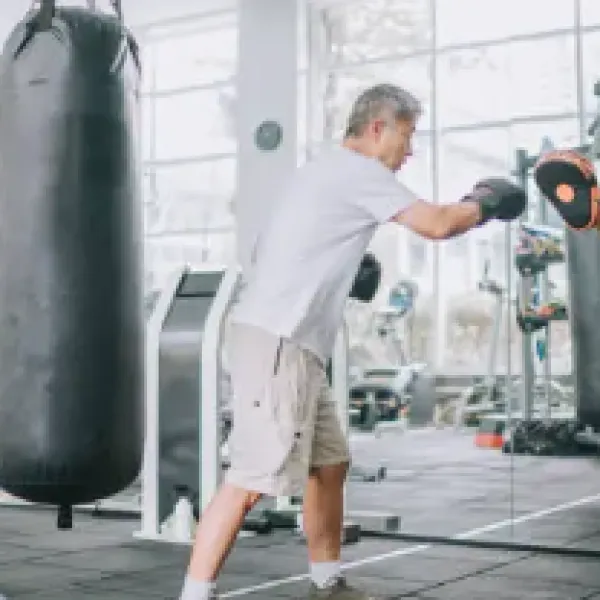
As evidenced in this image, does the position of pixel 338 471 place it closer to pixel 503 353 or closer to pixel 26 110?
pixel 26 110

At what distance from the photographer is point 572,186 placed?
3.16 m

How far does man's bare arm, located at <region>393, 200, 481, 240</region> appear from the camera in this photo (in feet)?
8.33

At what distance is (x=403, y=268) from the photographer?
1155 centimetres

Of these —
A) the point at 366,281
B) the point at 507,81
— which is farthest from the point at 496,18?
the point at 366,281

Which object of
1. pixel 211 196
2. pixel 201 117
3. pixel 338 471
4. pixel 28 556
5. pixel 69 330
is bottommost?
pixel 28 556

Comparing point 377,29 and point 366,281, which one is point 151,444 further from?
point 377,29

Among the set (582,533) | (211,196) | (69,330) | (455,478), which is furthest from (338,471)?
(211,196)

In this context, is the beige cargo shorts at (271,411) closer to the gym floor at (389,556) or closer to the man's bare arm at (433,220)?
the man's bare arm at (433,220)

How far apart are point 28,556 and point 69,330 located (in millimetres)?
1599

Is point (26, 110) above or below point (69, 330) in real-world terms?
above

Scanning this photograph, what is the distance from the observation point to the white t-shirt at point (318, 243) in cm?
262

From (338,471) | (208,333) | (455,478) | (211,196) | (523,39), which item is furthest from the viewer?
(211,196)

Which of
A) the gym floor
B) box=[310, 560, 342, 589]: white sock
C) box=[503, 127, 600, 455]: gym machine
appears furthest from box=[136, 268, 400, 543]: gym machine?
box=[503, 127, 600, 455]: gym machine

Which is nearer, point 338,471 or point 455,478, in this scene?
point 338,471
